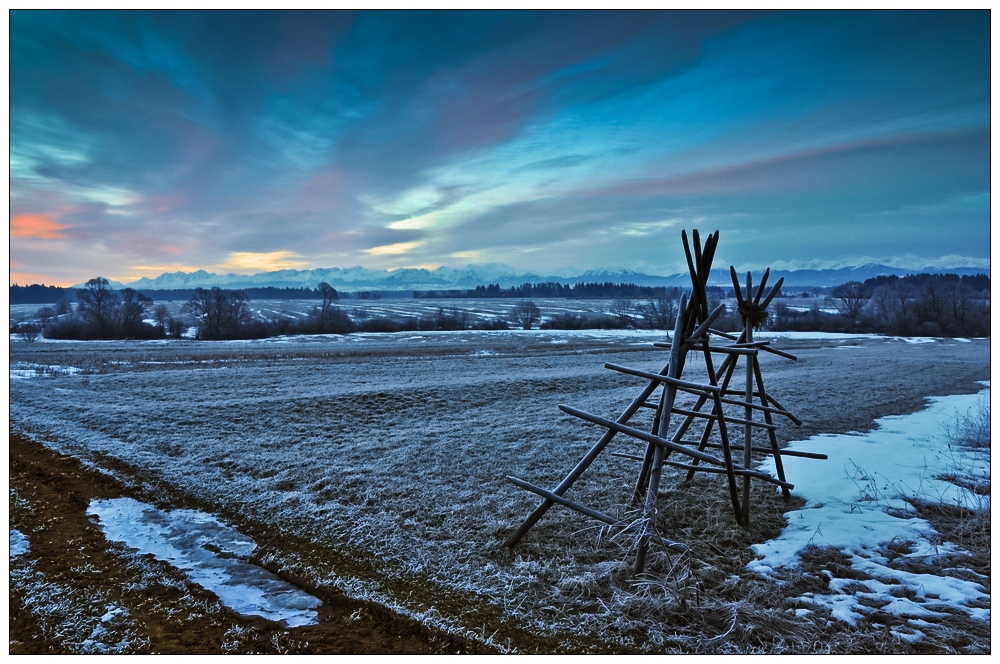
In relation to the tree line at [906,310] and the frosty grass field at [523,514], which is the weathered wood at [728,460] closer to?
the frosty grass field at [523,514]

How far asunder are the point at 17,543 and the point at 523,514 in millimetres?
6038

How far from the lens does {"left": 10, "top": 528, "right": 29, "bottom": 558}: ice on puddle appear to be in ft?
19.9

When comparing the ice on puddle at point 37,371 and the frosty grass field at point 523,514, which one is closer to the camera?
the frosty grass field at point 523,514

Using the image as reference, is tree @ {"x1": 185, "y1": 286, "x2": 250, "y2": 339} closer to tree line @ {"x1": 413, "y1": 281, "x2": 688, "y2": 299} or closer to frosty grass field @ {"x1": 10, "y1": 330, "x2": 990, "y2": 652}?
frosty grass field @ {"x1": 10, "y1": 330, "x2": 990, "y2": 652}

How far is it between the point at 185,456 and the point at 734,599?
9.42 m

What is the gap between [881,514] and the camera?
23.2 ft

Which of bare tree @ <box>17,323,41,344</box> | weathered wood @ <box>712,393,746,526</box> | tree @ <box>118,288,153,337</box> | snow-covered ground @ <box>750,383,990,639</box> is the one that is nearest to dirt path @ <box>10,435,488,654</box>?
weathered wood @ <box>712,393,746,526</box>

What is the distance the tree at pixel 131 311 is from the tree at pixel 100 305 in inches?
23.5

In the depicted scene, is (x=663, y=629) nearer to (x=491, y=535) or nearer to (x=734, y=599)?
(x=734, y=599)

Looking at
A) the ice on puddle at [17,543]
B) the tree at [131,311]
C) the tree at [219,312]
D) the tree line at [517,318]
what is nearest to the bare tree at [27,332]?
the tree line at [517,318]

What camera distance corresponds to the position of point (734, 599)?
5.00 metres

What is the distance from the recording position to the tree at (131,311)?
4447 cm

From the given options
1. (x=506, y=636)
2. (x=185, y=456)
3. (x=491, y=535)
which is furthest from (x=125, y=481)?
(x=506, y=636)

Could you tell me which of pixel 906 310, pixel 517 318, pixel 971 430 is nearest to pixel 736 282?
pixel 971 430
